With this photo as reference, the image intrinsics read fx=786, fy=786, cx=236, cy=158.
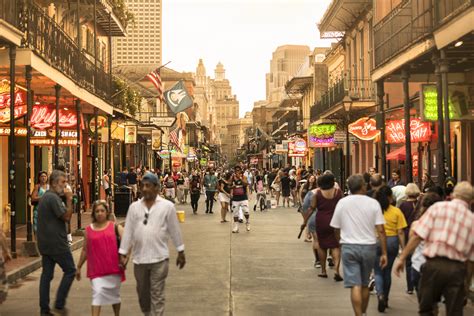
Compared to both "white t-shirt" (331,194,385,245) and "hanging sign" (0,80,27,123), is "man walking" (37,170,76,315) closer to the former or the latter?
"white t-shirt" (331,194,385,245)

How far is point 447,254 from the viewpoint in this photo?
7113 mm

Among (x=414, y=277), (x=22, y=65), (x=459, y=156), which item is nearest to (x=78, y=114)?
(x=22, y=65)

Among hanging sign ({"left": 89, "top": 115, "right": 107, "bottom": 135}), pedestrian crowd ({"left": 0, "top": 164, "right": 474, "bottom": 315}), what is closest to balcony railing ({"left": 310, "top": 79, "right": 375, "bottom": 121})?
hanging sign ({"left": 89, "top": 115, "right": 107, "bottom": 135})

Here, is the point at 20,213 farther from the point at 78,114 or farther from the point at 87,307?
the point at 87,307

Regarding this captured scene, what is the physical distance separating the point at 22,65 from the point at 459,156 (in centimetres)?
1263

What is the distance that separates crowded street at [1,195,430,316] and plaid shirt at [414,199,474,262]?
284 centimetres

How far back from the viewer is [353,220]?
879cm

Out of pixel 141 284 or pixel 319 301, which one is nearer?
pixel 141 284

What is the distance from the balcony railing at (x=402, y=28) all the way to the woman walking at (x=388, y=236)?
5.80 m

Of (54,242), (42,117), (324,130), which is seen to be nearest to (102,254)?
(54,242)

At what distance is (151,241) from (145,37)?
587 ft

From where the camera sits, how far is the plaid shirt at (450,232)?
7.12 m

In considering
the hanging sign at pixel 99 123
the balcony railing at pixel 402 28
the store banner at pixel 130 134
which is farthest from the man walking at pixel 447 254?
the store banner at pixel 130 134

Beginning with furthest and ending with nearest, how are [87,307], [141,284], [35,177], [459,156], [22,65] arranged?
[35,177] < [459,156] < [22,65] < [87,307] < [141,284]
